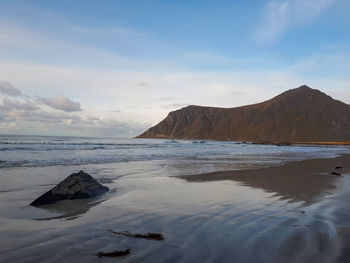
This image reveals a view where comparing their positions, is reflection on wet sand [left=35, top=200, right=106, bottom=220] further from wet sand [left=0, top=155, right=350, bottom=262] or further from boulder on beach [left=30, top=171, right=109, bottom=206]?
boulder on beach [left=30, top=171, right=109, bottom=206]

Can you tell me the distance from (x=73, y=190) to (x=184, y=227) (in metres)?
3.24

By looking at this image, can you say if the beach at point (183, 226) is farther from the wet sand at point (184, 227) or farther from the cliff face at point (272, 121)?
the cliff face at point (272, 121)

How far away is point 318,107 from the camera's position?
142m

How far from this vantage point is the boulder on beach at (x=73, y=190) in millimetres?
5754

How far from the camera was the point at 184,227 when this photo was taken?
409 cm

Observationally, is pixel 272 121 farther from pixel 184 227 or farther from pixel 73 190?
pixel 184 227

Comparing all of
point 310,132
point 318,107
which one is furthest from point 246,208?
point 318,107

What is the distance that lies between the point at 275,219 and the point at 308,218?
1.91ft

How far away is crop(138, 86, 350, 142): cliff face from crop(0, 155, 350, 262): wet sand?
130 m

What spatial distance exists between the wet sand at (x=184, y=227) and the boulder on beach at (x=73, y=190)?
26 cm

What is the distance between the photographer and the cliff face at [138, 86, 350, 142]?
425 feet

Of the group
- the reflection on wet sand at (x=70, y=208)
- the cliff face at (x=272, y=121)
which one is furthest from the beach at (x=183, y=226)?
the cliff face at (x=272, y=121)

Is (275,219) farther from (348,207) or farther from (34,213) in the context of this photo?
(34,213)

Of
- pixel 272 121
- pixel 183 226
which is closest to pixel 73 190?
pixel 183 226
